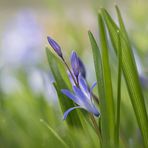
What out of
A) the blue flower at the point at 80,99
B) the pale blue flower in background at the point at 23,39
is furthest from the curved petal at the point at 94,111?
the pale blue flower in background at the point at 23,39

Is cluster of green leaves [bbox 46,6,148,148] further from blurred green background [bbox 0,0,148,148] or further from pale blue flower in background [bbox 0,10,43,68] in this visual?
pale blue flower in background [bbox 0,10,43,68]

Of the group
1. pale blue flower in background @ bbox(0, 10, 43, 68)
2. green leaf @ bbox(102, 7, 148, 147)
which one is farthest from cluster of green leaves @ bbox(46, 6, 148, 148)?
pale blue flower in background @ bbox(0, 10, 43, 68)

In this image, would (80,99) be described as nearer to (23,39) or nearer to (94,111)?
(94,111)

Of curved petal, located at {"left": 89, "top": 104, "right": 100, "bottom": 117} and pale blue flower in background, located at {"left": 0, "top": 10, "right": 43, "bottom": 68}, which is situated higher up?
pale blue flower in background, located at {"left": 0, "top": 10, "right": 43, "bottom": 68}

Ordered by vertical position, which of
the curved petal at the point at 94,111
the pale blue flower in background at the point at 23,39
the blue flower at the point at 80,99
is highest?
the pale blue flower in background at the point at 23,39

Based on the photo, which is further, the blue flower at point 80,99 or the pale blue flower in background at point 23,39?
the pale blue flower in background at point 23,39

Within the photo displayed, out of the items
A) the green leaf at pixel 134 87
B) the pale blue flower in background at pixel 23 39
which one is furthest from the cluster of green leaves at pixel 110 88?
the pale blue flower in background at pixel 23 39

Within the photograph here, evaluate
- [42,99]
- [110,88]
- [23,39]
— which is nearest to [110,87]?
[110,88]

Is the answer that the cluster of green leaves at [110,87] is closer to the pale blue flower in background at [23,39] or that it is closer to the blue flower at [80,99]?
the blue flower at [80,99]

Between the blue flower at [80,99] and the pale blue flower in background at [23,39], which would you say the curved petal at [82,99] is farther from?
the pale blue flower in background at [23,39]

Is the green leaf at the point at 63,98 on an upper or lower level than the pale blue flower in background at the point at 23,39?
lower
